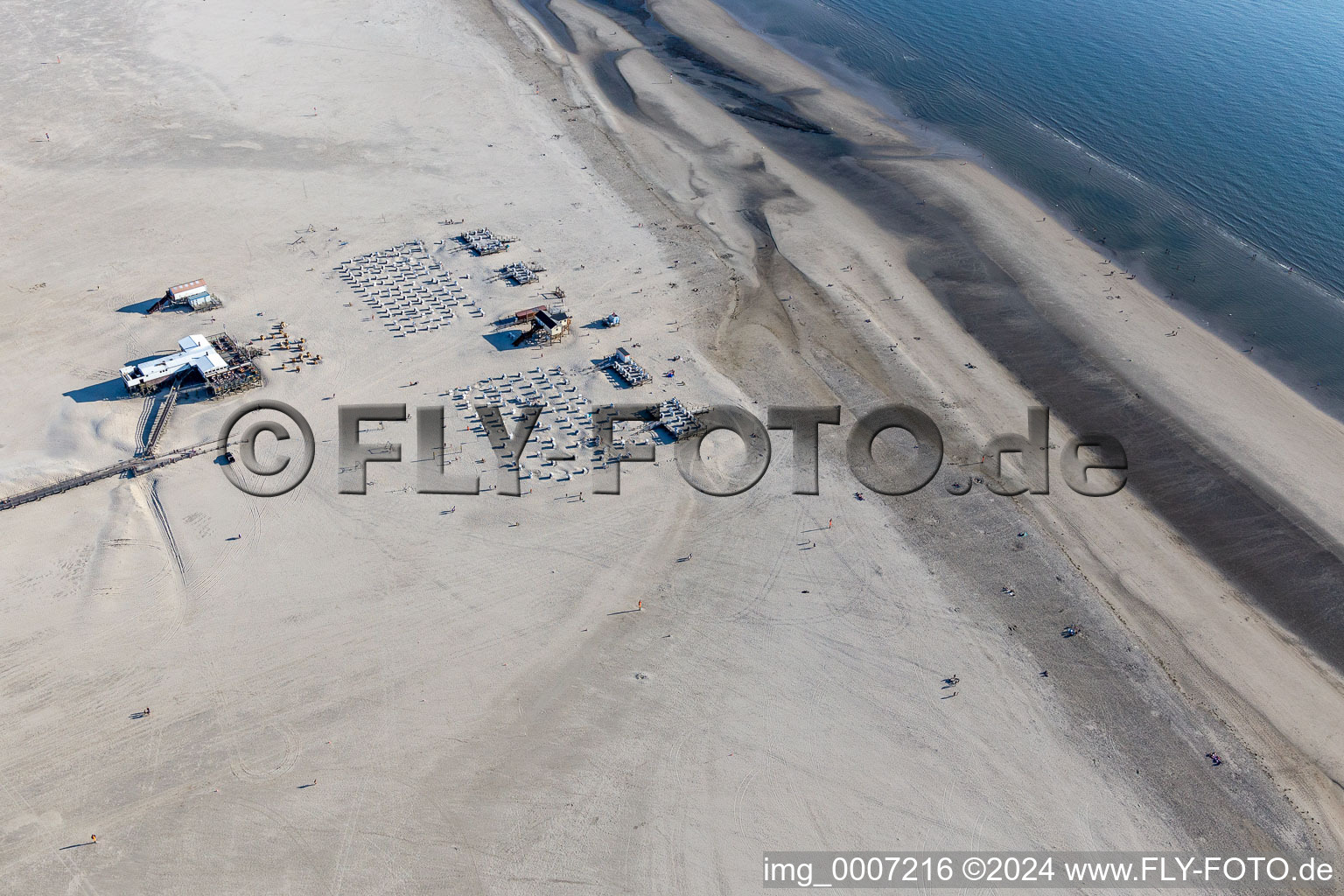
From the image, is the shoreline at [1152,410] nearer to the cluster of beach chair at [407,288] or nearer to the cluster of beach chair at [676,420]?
the cluster of beach chair at [676,420]

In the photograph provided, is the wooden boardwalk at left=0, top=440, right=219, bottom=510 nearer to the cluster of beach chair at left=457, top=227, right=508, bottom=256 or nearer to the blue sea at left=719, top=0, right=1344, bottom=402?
the cluster of beach chair at left=457, top=227, right=508, bottom=256

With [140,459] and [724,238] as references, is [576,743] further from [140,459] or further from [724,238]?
[724,238]

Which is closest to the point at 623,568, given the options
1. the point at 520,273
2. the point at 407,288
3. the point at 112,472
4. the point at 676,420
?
the point at 676,420

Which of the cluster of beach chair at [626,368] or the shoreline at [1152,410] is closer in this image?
the shoreline at [1152,410]

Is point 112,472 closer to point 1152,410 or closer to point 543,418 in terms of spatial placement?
point 543,418

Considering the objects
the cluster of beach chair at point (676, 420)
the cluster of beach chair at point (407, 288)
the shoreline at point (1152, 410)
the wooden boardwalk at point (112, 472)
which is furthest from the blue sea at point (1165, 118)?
the wooden boardwalk at point (112, 472)

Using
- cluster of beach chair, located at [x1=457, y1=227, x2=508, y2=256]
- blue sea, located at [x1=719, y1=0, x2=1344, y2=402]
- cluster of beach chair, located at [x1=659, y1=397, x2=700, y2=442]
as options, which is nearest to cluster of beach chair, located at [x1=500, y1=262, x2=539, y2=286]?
cluster of beach chair, located at [x1=457, y1=227, x2=508, y2=256]

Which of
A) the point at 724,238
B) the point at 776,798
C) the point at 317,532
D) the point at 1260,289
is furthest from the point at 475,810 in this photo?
the point at 1260,289
